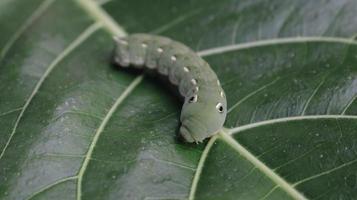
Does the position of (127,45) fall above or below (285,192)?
above

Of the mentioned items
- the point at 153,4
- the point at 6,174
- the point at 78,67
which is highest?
the point at 153,4

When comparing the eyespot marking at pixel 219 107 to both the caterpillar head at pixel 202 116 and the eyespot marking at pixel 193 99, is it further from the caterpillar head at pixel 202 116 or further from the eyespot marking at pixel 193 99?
the eyespot marking at pixel 193 99

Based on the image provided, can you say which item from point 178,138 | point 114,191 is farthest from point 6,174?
point 178,138

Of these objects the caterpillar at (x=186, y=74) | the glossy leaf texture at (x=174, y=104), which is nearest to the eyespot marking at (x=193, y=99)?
the caterpillar at (x=186, y=74)

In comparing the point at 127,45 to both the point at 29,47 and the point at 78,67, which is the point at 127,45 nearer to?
the point at 78,67

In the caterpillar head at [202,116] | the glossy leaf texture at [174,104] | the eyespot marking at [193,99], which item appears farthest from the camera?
the eyespot marking at [193,99]

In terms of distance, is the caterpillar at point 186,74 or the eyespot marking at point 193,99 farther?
the eyespot marking at point 193,99

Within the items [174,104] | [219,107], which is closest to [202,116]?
[219,107]

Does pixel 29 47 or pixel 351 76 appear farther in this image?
pixel 29 47
